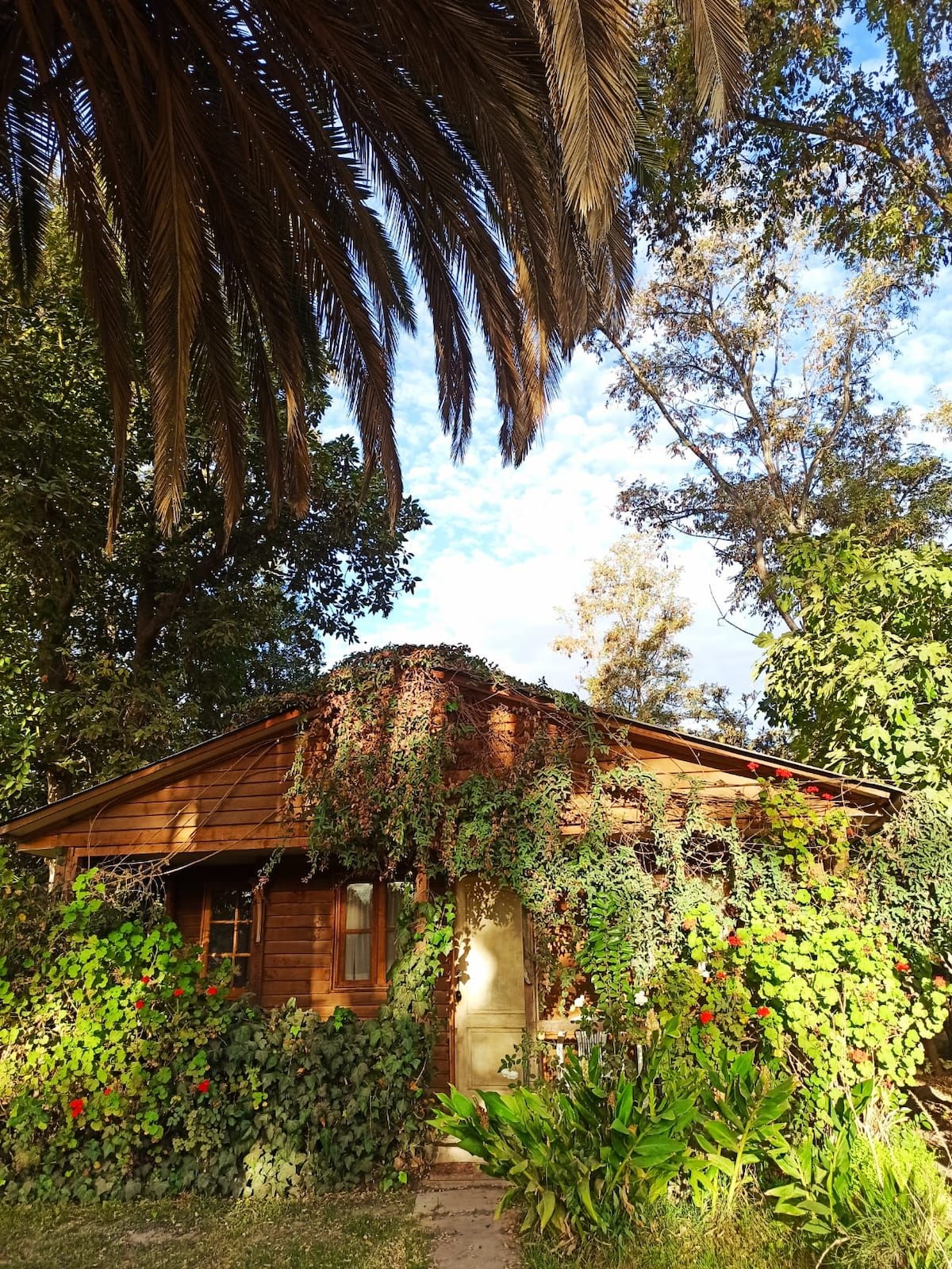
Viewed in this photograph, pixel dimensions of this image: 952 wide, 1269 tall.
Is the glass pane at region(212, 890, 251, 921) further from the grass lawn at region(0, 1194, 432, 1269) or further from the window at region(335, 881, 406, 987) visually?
the grass lawn at region(0, 1194, 432, 1269)

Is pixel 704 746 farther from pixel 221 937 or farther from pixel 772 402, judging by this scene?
pixel 772 402

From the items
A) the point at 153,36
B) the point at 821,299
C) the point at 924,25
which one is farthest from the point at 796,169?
the point at 153,36

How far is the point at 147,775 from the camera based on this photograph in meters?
8.23

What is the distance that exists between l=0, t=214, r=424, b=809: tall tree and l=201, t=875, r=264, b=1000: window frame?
244cm

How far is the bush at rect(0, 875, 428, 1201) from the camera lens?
21.4 ft

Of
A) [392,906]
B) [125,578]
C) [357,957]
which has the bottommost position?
[357,957]

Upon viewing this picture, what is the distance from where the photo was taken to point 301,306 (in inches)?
219

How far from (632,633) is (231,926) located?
1936 centimetres

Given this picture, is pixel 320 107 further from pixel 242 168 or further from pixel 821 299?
pixel 821 299

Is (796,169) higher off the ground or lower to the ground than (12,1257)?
higher

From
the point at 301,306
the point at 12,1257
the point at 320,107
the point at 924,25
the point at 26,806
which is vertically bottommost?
the point at 12,1257

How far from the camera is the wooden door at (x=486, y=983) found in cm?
830

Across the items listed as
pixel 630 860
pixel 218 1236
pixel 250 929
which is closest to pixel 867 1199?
pixel 630 860

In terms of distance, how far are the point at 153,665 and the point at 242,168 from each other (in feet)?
41.1
